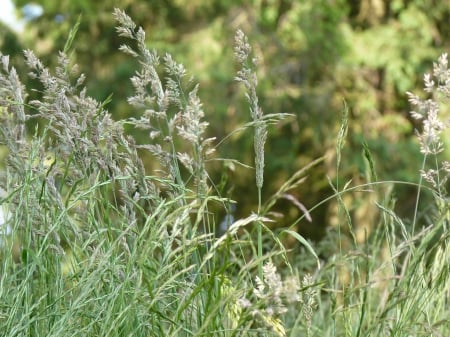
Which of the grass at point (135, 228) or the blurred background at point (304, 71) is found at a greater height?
the grass at point (135, 228)

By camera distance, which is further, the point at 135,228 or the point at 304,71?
the point at 304,71

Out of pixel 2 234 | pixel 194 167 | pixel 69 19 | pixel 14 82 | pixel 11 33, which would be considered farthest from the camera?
pixel 69 19

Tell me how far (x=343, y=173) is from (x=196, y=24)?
2.75 meters

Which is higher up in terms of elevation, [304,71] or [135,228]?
[135,228]

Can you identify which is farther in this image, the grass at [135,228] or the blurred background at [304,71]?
the blurred background at [304,71]

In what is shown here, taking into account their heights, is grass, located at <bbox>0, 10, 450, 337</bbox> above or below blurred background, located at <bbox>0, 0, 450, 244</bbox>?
above

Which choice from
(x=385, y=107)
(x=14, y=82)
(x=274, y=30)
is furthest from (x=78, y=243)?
(x=385, y=107)

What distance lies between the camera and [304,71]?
9.87 meters

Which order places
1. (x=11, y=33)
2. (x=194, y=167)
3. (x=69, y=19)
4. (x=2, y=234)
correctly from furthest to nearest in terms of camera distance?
(x=69, y=19)
(x=11, y=33)
(x=2, y=234)
(x=194, y=167)

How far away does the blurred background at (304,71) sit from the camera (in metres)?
9.28

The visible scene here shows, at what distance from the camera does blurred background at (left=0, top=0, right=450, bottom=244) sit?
9.28 m

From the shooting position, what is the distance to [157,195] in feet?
5.68

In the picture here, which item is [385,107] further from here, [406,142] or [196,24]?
[196,24]

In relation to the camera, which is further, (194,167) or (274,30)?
(274,30)
